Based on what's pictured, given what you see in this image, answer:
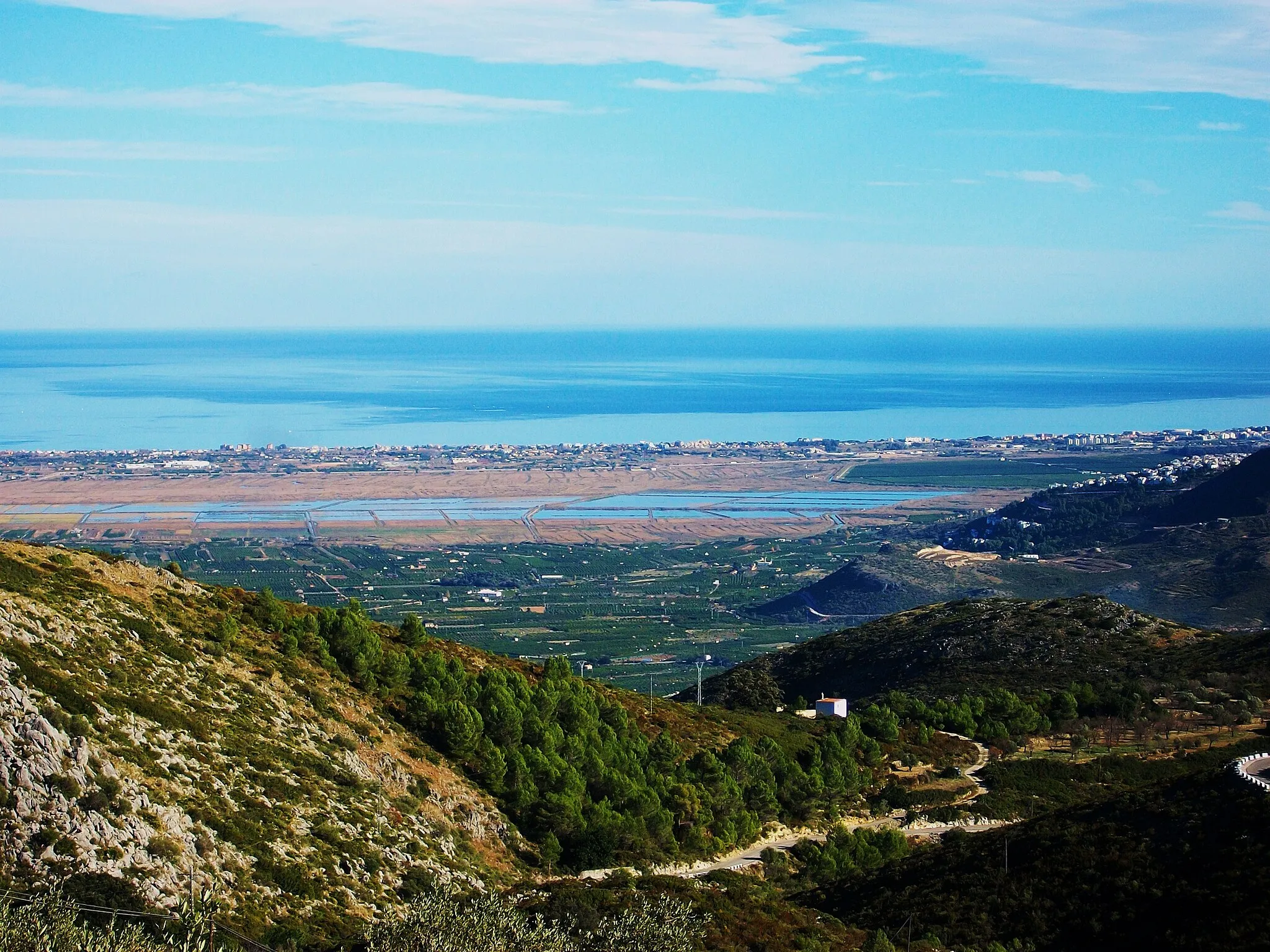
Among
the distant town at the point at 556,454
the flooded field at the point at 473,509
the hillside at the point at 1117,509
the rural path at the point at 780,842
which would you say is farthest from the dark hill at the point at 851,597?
the distant town at the point at 556,454

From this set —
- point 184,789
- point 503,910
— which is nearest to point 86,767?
point 184,789

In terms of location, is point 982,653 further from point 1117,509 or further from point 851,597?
point 1117,509

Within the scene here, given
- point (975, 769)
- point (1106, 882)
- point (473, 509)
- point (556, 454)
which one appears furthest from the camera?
point (556, 454)

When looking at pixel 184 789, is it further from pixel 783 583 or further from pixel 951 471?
pixel 951 471

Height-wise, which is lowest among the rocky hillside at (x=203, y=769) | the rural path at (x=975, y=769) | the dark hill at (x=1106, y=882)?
the rural path at (x=975, y=769)

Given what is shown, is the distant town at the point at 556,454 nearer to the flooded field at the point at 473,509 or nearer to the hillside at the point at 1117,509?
the flooded field at the point at 473,509

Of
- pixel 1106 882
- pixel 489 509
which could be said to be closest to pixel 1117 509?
pixel 489 509
